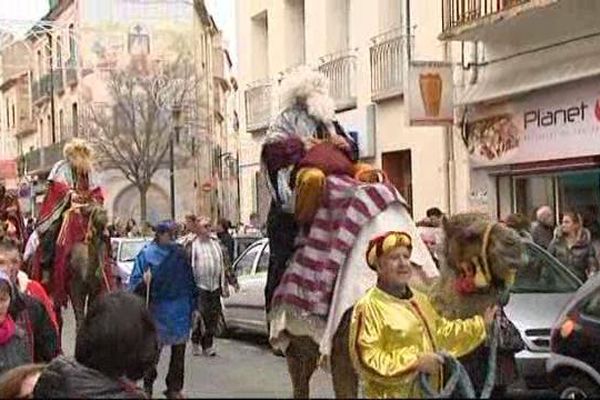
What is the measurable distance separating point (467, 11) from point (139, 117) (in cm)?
3742

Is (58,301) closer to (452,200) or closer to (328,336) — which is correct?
(328,336)

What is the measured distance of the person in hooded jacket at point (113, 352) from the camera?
387 centimetres

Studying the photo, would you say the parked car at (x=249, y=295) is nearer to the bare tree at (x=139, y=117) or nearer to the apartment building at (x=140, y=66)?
the apartment building at (x=140, y=66)

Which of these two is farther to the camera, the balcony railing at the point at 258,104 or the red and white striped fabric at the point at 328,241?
the balcony railing at the point at 258,104

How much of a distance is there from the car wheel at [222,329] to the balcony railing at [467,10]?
17.6 ft

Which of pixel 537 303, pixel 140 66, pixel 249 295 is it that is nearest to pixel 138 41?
pixel 140 66

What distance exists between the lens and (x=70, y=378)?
401 centimetres

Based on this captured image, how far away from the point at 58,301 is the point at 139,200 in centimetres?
4991

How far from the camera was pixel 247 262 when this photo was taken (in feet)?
56.7

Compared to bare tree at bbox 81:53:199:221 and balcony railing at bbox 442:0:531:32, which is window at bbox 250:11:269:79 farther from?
bare tree at bbox 81:53:199:221

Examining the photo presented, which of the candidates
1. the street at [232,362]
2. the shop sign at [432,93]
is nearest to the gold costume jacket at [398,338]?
the street at [232,362]

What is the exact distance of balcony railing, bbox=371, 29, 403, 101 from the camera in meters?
21.6

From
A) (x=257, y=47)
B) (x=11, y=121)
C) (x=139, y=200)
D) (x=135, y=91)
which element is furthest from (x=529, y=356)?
(x=11, y=121)

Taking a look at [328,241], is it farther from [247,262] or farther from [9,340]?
[247,262]
